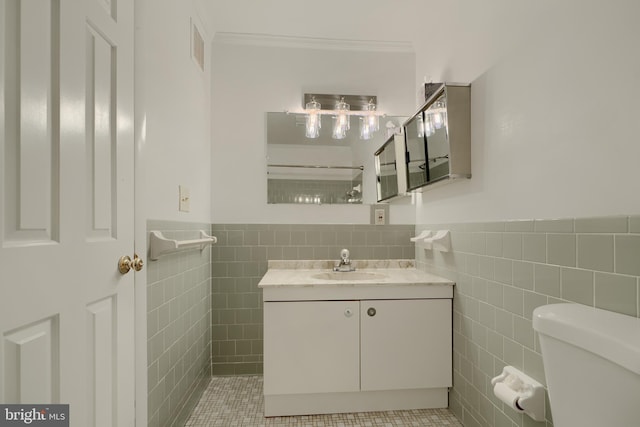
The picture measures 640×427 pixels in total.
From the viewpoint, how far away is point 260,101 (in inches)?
91.4

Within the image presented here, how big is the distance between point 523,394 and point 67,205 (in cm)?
160

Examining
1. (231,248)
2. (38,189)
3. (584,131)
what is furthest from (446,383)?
(38,189)

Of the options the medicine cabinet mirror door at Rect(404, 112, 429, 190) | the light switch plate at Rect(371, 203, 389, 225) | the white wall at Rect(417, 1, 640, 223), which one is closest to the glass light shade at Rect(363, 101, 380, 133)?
the medicine cabinet mirror door at Rect(404, 112, 429, 190)

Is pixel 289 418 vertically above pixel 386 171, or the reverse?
pixel 386 171

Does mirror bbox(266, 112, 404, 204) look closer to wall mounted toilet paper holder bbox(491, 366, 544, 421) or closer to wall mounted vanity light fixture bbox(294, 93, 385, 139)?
wall mounted vanity light fixture bbox(294, 93, 385, 139)

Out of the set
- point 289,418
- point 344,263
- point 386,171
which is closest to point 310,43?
point 386,171

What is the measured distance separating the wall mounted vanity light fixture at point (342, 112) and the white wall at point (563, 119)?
910 millimetres

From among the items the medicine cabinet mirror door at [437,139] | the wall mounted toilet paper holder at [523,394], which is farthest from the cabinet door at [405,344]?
the medicine cabinet mirror door at [437,139]

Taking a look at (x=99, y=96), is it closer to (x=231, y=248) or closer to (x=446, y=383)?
(x=231, y=248)

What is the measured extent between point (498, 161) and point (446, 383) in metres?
1.28

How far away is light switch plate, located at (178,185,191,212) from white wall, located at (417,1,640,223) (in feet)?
5.08

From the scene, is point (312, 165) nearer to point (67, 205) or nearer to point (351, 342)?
point (351, 342)

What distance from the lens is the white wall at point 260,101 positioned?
2.29 m

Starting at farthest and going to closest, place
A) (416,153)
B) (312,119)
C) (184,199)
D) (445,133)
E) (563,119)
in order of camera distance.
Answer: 1. (312,119)
2. (416,153)
3. (184,199)
4. (445,133)
5. (563,119)
